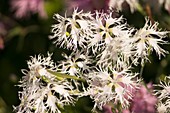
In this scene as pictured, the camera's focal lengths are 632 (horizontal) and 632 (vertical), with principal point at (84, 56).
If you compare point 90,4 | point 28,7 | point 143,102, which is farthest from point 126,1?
point 28,7

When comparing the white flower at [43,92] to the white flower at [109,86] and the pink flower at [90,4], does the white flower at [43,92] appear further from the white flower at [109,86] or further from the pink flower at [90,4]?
the pink flower at [90,4]

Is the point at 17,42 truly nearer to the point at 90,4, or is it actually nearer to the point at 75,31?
the point at 90,4

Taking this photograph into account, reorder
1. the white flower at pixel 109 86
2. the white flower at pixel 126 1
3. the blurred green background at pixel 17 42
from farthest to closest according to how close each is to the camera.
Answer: the blurred green background at pixel 17 42
the white flower at pixel 126 1
the white flower at pixel 109 86

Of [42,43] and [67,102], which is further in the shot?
[42,43]

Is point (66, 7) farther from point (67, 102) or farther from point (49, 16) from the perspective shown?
point (67, 102)

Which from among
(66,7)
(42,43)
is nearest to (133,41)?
(66,7)

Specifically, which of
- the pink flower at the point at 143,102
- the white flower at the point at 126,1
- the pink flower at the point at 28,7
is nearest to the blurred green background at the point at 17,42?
the pink flower at the point at 28,7

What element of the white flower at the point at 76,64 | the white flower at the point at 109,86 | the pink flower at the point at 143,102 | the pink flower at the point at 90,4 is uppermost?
the pink flower at the point at 90,4
